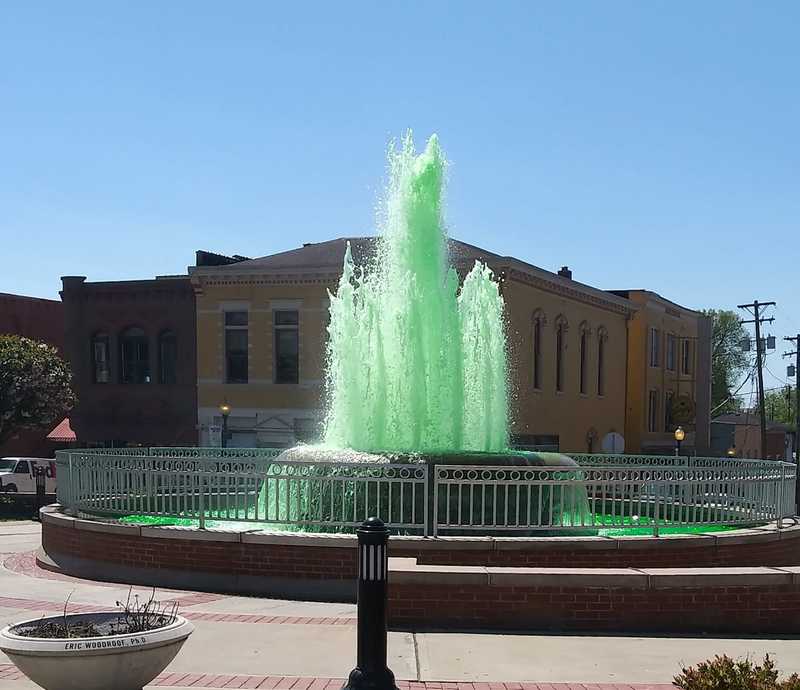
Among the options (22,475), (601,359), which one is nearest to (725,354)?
(601,359)

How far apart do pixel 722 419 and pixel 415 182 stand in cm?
6359

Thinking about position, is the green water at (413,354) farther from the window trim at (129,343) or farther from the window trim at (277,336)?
the window trim at (129,343)

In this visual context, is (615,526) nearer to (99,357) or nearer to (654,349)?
(99,357)

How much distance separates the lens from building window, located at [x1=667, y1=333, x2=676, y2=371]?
5197 centimetres

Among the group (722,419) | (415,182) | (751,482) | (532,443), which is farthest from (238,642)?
(722,419)

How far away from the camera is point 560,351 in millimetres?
39125

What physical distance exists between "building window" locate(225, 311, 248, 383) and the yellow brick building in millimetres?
40

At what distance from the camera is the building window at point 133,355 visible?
132 feet

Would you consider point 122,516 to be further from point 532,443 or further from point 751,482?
point 532,443

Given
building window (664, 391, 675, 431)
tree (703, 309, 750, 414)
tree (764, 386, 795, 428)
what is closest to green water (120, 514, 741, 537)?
building window (664, 391, 675, 431)

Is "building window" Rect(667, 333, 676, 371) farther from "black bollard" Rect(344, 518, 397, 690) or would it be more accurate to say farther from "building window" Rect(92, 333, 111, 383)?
"black bollard" Rect(344, 518, 397, 690)

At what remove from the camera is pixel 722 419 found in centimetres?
7500

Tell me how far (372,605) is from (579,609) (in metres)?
3.33

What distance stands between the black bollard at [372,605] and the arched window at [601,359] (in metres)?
38.0
